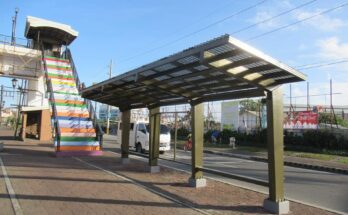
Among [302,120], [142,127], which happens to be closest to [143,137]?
[142,127]

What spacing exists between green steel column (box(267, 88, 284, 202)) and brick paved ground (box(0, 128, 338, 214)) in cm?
57

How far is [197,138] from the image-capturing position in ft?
38.1

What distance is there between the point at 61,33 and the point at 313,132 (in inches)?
847

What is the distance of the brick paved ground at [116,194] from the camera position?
859 cm

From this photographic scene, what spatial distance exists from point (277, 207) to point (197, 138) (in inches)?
141

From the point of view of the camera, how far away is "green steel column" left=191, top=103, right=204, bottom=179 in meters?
11.6

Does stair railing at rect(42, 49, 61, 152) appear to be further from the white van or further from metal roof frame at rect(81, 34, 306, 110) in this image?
metal roof frame at rect(81, 34, 306, 110)

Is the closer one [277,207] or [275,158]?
[277,207]

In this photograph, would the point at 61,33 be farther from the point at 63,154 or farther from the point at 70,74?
the point at 63,154

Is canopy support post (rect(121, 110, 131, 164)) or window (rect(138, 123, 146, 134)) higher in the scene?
window (rect(138, 123, 146, 134))

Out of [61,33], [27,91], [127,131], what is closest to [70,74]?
[61,33]

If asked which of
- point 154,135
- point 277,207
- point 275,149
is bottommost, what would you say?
point 277,207

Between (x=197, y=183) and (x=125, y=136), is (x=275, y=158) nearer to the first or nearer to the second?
(x=197, y=183)

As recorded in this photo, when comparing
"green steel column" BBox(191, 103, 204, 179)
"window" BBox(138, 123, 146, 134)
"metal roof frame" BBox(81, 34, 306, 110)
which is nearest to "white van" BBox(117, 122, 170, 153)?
"window" BBox(138, 123, 146, 134)
